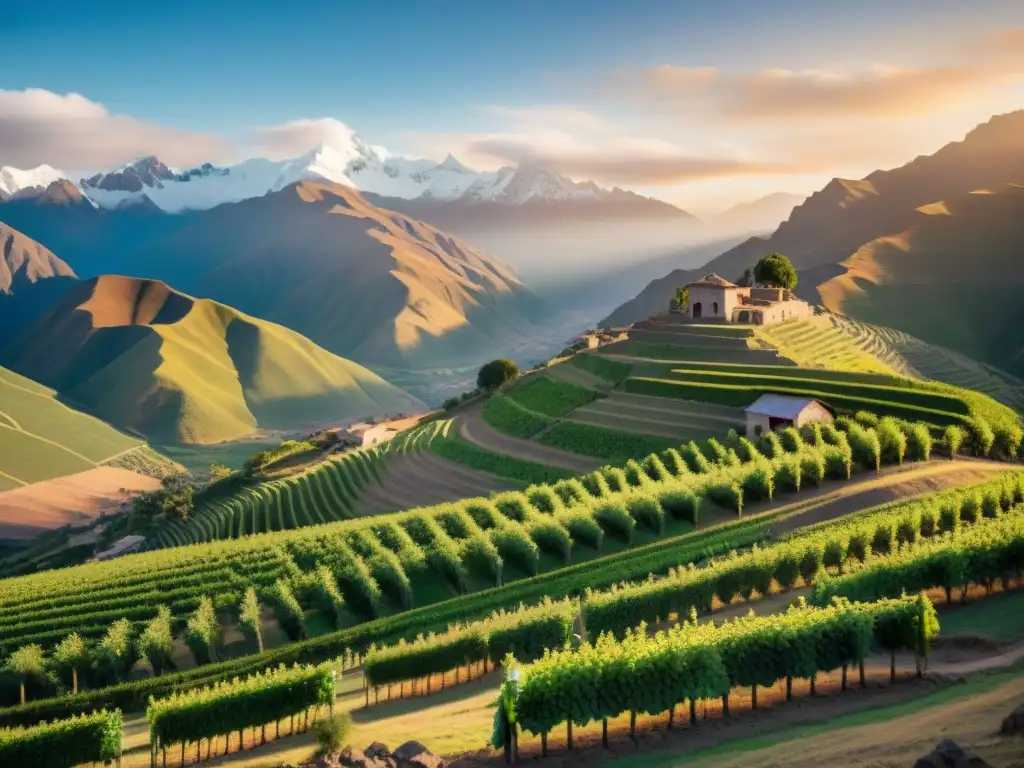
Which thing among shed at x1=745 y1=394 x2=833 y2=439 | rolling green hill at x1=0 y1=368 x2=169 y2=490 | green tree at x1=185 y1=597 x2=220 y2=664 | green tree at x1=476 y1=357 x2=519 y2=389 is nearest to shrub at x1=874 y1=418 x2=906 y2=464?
shed at x1=745 y1=394 x2=833 y2=439

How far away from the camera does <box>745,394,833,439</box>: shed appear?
53188 mm

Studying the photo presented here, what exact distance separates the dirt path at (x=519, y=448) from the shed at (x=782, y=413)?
11201mm

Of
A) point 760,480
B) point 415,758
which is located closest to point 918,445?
point 760,480

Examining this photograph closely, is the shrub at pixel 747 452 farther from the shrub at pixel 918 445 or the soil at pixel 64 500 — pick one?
the soil at pixel 64 500

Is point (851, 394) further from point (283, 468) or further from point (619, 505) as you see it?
point (283, 468)

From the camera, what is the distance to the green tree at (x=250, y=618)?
34544 mm

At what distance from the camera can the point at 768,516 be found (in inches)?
1634

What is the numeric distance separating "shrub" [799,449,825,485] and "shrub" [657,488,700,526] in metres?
7.25

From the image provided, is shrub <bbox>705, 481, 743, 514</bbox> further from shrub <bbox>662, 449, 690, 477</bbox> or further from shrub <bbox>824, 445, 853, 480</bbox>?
shrub <bbox>824, 445, 853, 480</bbox>

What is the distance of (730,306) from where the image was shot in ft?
260

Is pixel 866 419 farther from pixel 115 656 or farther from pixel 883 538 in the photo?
pixel 115 656

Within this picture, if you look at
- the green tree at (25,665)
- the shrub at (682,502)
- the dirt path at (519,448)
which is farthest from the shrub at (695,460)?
the green tree at (25,665)

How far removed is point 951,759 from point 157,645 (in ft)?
99.9

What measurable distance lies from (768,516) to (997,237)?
170589 mm
